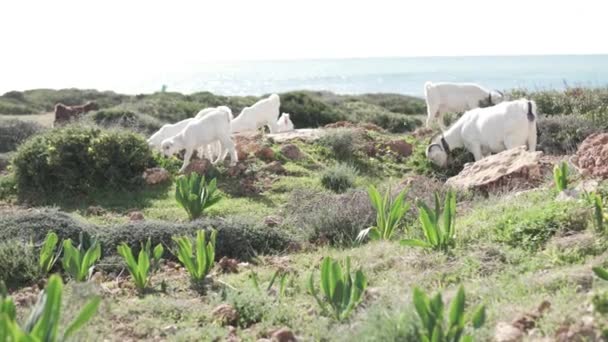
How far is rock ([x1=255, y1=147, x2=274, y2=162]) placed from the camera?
12.6m

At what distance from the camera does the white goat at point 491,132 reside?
10.8 metres

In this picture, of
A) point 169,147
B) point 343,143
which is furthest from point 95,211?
point 343,143

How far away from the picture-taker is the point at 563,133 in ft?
42.9

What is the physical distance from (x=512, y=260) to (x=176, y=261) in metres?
3.34

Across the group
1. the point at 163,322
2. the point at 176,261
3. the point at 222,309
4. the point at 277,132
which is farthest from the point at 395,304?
the point at 277,132

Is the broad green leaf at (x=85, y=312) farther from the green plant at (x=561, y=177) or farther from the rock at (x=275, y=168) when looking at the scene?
the rock at (x=275, y=168)

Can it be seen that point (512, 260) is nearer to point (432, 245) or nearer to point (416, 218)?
point (432, 245)

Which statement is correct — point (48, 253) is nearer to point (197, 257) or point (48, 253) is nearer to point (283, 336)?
point (197, 257)

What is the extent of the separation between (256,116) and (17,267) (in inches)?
367

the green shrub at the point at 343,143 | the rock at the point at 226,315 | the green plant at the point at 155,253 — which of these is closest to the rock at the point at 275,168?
the green shrub at the point at 343,143

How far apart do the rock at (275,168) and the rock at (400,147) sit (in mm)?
2635

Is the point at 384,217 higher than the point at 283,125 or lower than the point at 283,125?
higher

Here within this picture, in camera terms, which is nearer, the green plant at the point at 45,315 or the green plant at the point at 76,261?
the green plant at the point at 45,315

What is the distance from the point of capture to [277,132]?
15867 millimetres
